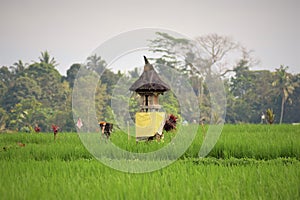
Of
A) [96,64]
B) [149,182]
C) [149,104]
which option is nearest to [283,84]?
[149,104]

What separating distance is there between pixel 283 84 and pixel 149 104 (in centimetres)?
1588

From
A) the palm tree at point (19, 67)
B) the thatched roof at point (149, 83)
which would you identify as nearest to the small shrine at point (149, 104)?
the thatched roof at point (149, 83)

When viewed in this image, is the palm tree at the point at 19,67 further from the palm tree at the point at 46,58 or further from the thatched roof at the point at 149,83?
the thatched roof at the point at 149,83

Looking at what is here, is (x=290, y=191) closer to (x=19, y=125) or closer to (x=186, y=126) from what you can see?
(x=186, y=126)

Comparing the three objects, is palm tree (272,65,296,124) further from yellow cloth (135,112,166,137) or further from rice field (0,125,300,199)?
rice field (0,125,300,199)

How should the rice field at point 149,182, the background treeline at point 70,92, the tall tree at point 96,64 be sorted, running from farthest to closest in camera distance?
1. the background treeline at point 70,92
2. the tall tree at point 96,64
3. the rice field at point 149,182

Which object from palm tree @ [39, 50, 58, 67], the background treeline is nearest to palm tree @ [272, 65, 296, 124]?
the background treeline

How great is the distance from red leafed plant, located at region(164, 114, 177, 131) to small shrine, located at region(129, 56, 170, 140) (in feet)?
1.24

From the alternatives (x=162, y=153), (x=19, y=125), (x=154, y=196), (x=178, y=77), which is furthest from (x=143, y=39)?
(x=19, y=125)

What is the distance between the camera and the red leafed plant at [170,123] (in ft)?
22.4

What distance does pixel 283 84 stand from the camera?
21031mm

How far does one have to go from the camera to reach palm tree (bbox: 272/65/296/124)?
20594 millimetres

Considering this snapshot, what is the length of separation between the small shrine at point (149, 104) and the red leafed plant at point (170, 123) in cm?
38

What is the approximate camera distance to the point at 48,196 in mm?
3451
